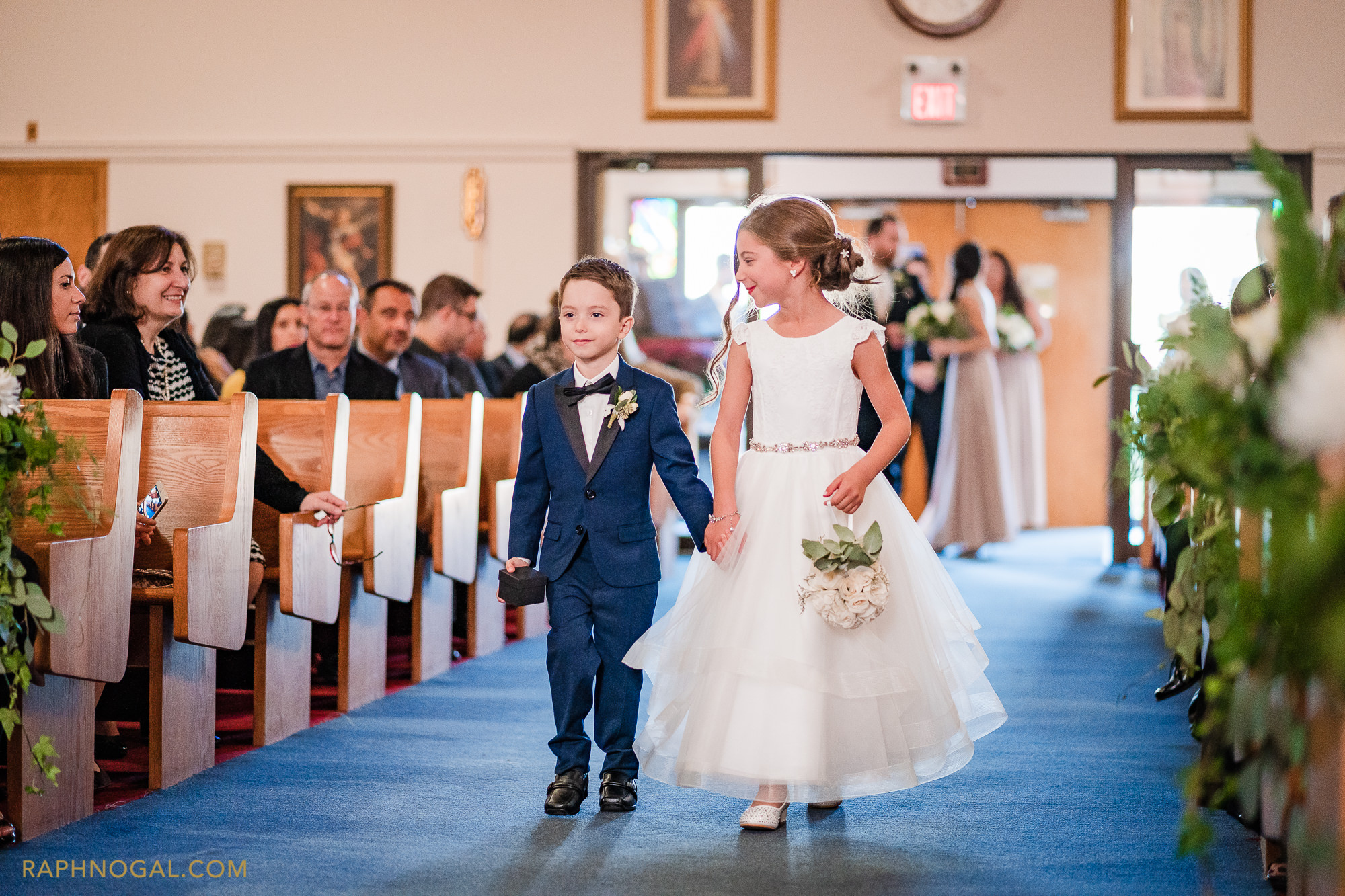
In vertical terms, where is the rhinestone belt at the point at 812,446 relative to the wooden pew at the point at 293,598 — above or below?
above

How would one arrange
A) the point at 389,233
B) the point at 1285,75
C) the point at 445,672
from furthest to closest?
the point at 389,233
the point at 1285,75
the point at 445,672

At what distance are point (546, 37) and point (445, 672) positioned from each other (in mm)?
4939

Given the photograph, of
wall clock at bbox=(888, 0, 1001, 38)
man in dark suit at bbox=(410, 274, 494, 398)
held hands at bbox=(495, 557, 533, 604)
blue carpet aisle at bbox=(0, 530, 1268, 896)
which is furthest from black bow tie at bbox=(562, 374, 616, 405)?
wall clock at bbox=(888, 0, 1001, 38)

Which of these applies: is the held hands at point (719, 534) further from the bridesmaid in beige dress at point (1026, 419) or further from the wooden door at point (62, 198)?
the bridesmaid in beige dress at point (1026, 419)

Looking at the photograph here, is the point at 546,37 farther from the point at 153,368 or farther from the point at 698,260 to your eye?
the point at 153,368

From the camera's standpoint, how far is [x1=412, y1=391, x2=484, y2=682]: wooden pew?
4.54 meters

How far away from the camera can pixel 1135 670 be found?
15.7 feet

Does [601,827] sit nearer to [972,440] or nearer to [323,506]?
[323,506]

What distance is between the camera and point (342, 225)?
8328 mm

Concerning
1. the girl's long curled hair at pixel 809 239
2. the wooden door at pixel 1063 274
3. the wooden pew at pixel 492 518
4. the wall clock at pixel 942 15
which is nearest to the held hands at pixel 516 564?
the girl's long curled hair at pixel 809 239

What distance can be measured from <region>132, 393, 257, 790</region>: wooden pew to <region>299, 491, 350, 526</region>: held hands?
21cm

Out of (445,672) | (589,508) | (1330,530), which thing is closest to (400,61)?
(445,672)

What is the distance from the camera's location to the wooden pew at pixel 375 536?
403 cm

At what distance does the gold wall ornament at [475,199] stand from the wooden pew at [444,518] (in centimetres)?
336
